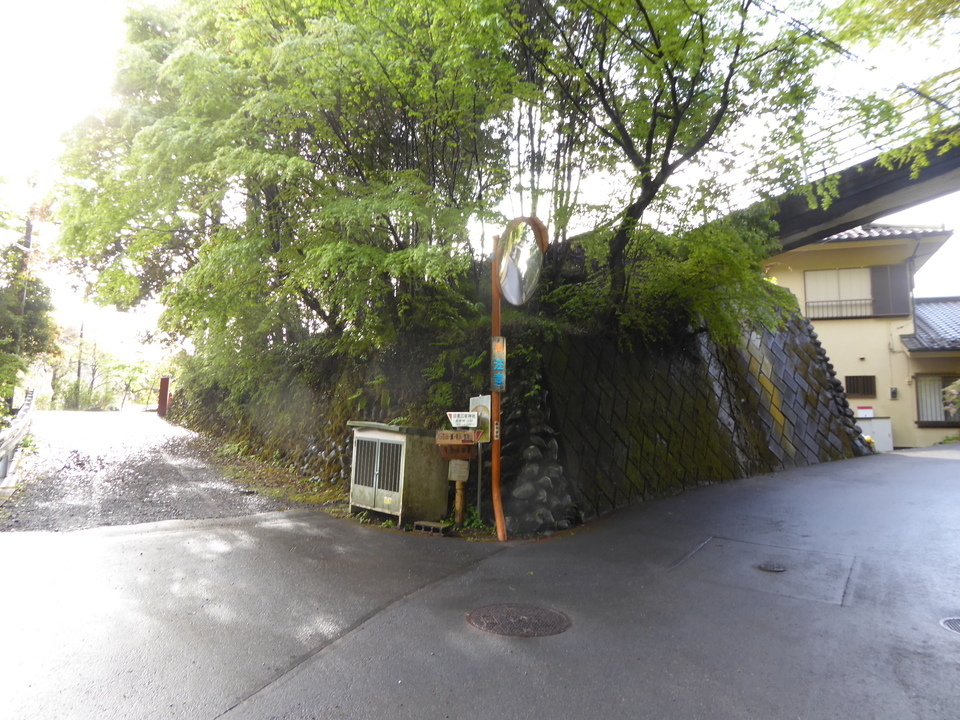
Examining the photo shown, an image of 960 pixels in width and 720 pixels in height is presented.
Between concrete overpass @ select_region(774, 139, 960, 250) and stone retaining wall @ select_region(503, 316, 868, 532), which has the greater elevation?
concrete overpass @ select_region(774, 139, 960, 250)

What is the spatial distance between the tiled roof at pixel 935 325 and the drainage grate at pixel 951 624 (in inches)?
758

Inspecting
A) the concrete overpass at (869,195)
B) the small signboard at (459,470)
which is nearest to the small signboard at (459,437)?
the small signboard at (459,470)

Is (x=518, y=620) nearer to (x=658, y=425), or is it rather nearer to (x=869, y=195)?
(x=658, y=425)

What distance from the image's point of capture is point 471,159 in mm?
9414

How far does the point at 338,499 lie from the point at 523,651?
5757 mm

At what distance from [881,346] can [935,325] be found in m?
2.58

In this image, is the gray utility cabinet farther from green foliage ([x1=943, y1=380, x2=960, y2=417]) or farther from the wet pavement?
green foliage ([x1=943, y1=380, x2=960, y2=417])

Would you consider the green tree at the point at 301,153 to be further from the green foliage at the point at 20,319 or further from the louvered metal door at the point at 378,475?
the green foliage at the point at 20,319

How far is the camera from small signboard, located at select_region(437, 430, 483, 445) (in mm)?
7426

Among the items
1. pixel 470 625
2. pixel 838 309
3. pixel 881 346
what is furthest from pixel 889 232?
pixel 470 625

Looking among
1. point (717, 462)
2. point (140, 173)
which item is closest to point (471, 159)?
point (140, 173)

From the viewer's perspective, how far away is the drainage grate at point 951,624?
4.33 meters

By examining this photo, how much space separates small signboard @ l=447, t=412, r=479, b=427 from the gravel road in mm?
3124

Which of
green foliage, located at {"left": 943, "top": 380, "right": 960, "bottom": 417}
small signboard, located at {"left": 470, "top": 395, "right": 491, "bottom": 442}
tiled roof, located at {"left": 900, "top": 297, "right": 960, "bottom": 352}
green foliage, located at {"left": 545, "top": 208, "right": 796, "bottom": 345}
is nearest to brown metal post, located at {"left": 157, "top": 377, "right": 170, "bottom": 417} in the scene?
green foliage, located at {"left": 545, "top": 208, "right": 796, "bottom": 345}
